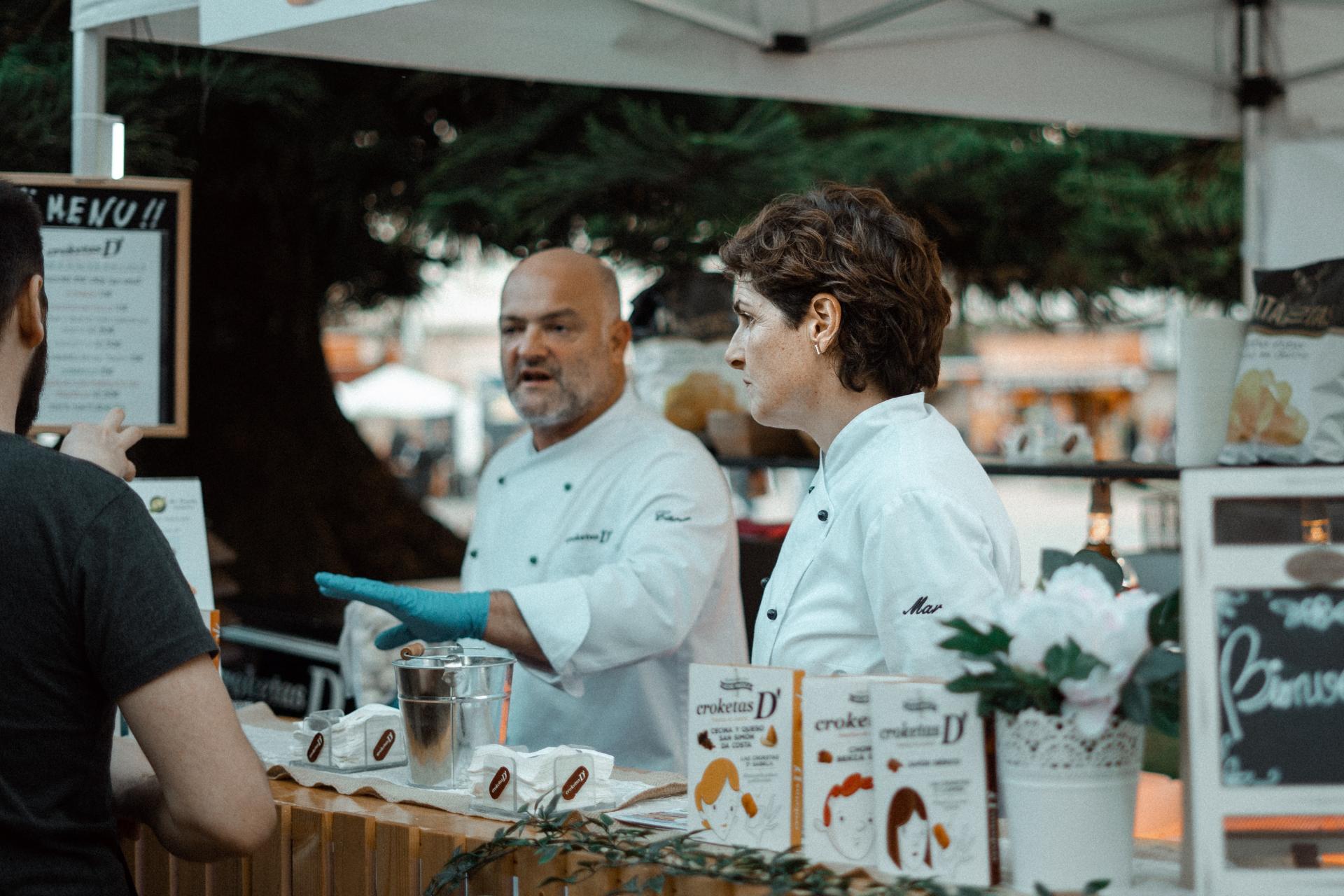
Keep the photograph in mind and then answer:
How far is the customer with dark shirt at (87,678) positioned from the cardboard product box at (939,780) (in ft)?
1.96

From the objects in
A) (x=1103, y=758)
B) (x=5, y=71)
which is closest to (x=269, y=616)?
(x=5, y=71)

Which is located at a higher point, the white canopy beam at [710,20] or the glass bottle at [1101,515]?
the white canopy beam at [710,20]

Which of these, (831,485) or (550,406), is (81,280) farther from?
(831,485)

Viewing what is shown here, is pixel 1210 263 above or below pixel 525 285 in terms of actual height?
above

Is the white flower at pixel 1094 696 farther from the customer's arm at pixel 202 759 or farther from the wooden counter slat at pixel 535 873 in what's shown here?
the customer's arm at pixel 202 759

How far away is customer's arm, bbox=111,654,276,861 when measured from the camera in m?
1.32

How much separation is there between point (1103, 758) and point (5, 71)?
351 centimetres

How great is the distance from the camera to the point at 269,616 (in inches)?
174

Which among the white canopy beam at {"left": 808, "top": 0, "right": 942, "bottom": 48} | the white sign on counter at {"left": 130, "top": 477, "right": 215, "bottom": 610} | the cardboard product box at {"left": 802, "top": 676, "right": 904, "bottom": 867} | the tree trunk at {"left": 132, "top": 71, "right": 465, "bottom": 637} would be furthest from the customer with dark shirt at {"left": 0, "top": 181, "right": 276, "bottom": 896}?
the tree trunk at {"left": 132, "top": 71, "right": 465, "bottom": 637}

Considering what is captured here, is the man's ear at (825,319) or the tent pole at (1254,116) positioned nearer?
the man's ear at (825,319)

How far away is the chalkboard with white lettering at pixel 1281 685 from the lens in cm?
127

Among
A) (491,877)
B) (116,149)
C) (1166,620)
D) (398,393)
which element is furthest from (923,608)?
(398,393)

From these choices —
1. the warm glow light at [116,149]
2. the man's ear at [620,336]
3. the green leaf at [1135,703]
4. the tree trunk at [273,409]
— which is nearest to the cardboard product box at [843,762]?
the green leaf at [1135,703]

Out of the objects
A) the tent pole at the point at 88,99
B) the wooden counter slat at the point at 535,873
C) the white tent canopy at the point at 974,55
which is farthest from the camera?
the white tent canopy at the point at 974,55
